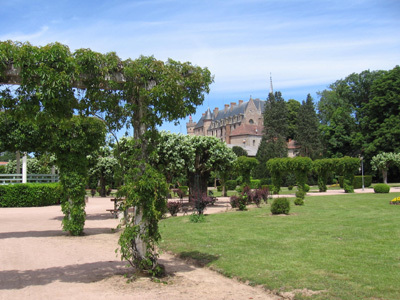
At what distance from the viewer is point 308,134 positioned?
215ft

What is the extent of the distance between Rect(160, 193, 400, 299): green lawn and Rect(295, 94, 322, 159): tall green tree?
170 ft

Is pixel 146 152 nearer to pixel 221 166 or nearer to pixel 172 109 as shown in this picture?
pixel 172 109

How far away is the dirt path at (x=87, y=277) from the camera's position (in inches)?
228

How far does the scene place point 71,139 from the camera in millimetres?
11945

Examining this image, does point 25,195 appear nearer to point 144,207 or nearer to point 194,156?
point 194,156

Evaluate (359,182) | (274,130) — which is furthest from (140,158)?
(274,130)

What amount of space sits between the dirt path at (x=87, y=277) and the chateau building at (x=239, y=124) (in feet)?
234

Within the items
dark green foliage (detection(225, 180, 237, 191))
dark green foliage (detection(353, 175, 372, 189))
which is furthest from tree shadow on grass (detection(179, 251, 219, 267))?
dark green foliage (detection(353, 175, 372, 189))

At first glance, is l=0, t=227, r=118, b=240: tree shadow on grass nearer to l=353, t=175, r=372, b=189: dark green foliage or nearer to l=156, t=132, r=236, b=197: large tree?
l=156, t=132, r=236, b=197: large tree

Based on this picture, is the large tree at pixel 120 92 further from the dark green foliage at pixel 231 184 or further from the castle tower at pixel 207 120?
the castle tower at pixel 207 120

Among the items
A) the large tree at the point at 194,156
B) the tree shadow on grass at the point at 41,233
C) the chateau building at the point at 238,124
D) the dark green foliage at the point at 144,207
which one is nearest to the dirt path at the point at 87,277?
the dark green foliage at the point at 144,207

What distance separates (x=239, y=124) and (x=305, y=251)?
95.4 m

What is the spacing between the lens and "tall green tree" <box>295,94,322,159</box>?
65.1 m

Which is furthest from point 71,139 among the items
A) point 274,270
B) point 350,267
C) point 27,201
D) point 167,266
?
point 27,201
